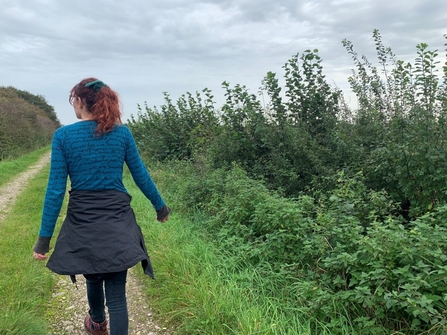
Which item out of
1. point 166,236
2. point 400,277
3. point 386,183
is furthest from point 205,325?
point 386,183

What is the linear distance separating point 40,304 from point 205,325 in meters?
1.66

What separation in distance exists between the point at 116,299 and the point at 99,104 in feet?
4.17

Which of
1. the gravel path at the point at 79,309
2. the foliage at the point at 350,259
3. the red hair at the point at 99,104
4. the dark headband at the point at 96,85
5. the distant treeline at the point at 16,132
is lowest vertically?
the gravel path at the point at 79,309

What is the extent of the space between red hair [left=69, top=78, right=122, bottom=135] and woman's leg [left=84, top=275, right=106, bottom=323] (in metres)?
1.00

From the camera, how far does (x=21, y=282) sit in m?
3.69

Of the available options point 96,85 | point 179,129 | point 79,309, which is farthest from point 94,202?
point 179,129

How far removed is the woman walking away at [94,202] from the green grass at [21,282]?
2.70 ft

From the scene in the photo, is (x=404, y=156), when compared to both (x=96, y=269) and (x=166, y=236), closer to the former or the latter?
(x=166, y=236)

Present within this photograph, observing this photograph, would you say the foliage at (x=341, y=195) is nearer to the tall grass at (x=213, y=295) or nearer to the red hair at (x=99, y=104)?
the tall grass at (x=213, y=295)

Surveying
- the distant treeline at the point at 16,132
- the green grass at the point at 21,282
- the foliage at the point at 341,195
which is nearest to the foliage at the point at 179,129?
the foliage at the point at 341,195

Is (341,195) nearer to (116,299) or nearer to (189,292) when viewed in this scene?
(189,292)

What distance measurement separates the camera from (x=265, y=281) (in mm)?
3445

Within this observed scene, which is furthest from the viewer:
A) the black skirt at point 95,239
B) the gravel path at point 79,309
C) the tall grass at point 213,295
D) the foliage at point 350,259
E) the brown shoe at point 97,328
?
the gravel path at point 79,309

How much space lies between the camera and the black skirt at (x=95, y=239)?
228 cm
